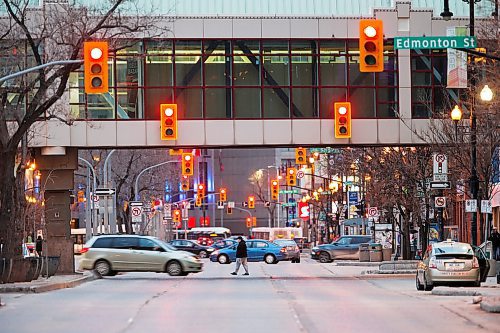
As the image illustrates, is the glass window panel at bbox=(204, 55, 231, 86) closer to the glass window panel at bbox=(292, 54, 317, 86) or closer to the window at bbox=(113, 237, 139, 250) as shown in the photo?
the glass window panel at bbox=(292, 54, 317, 86)

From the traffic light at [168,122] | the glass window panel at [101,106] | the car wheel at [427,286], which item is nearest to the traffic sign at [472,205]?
the car wheel at [427,286]

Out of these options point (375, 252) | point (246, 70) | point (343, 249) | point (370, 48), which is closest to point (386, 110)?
point (246, 70)

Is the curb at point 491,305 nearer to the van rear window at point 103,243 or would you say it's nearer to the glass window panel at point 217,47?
the glass window panel at point 217,47

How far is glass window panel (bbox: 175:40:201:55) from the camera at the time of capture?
4628 centimetres

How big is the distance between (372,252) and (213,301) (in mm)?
36516

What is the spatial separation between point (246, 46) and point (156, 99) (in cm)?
440

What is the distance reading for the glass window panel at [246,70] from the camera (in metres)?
46.5

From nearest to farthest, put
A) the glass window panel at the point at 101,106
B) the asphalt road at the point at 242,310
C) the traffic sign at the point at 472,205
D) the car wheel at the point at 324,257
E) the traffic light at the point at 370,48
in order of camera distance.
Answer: the asphalt road at the point at 242,310 < the traffic light at the point at 370,48 < the traffic sign at the point at 472,205 < the glass window panel at the point at 101,106 < the car wheel at the point at 324,257

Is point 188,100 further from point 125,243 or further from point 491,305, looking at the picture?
point 491,305

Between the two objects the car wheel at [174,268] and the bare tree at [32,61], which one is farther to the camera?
the car wheel at [174,268]

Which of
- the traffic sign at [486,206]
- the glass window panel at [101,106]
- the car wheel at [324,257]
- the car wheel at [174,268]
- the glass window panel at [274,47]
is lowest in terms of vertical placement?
the car wheel at [324,257]

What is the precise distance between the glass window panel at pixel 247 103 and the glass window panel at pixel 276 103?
38 centimetres

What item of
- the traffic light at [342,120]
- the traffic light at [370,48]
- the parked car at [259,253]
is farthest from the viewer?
the parked car at [259,253]

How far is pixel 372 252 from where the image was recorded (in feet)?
212
